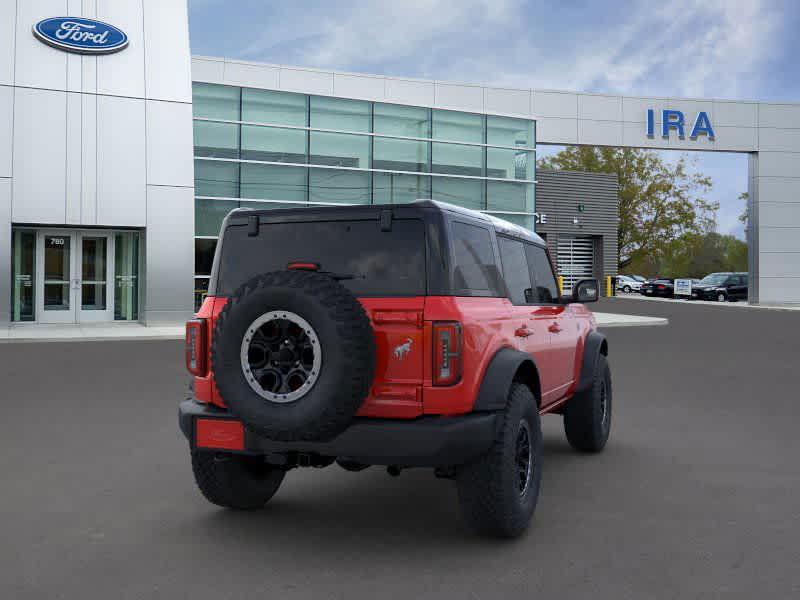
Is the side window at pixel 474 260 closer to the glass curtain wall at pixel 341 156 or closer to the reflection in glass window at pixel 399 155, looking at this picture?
the glass curtain wall at pixel 341 156

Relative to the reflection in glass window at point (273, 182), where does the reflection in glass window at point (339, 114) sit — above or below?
above

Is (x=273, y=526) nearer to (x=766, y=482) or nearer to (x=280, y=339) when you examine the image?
(x=280, y=339)

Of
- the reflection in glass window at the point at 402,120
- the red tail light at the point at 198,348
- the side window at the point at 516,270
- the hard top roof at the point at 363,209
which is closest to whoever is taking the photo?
the hard top roof at the point at 363,209

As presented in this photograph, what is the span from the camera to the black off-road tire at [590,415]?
22.5 feet

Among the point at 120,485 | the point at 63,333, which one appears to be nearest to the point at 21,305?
the point at 63,333

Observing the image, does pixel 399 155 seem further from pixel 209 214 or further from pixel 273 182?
pixel 209 214

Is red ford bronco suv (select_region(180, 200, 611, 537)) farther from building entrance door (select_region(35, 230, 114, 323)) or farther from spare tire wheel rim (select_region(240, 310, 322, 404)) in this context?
building entrance door (select_region(35, 230, 114, 323))

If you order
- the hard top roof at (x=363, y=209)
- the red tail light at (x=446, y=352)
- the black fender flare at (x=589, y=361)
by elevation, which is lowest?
the black fender flare at (x=589, y=361)

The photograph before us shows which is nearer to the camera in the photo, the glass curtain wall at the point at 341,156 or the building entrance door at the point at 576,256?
the glass curtain wall at the point at 341,156

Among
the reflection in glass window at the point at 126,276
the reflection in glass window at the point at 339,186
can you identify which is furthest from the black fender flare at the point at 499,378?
the reflection in glass window at the point at 339,186

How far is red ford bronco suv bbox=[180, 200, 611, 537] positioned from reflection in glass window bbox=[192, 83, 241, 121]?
24.2m

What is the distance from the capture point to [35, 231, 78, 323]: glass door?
79.6 feet

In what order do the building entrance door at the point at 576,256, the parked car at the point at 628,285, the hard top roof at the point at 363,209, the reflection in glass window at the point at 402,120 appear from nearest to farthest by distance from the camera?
the hard top roof at the point at 363,209
the reflection in glass window at the point at 402,120
the building entrance door at the point at 576,256
the parked car at the point at 628,285

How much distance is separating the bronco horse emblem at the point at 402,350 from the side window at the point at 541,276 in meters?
1.83
